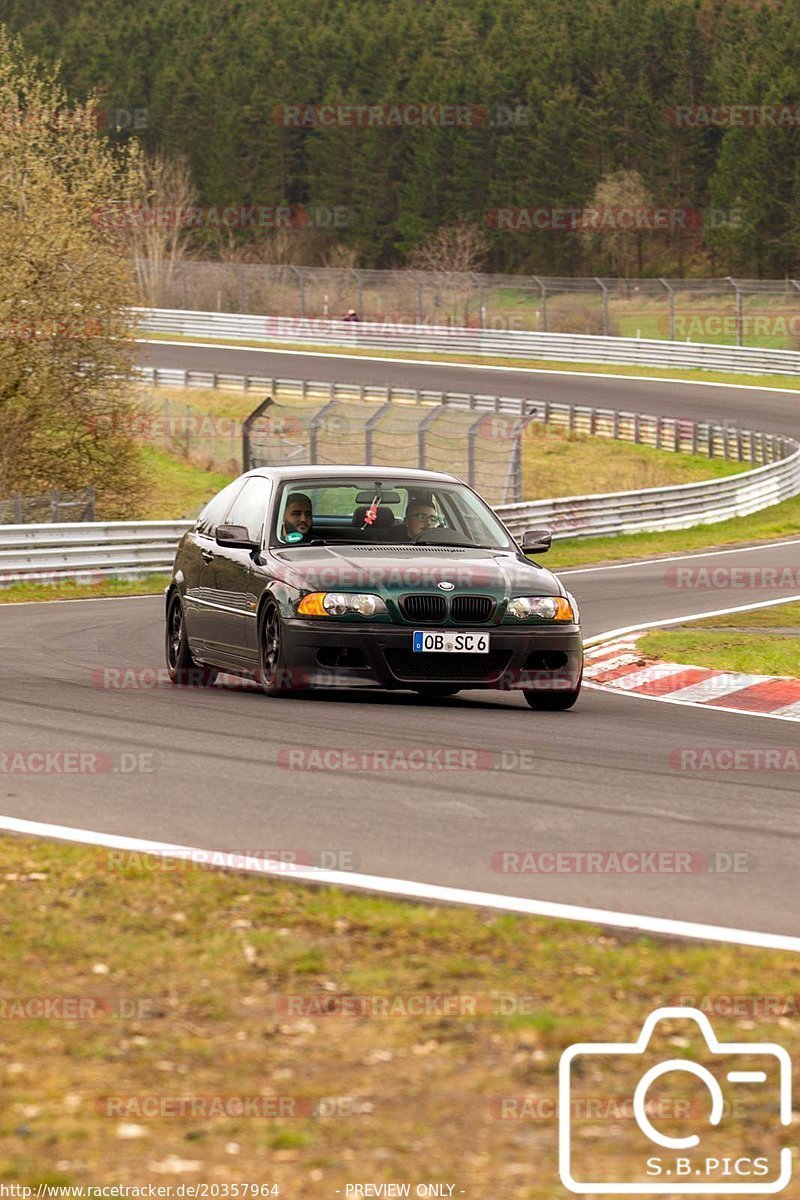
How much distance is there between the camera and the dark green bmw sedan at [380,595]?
1123cm

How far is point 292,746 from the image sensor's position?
9383mm

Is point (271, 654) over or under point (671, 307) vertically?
under

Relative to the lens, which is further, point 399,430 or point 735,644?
point 399,430

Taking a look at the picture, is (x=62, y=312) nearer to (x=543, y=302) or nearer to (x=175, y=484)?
(x=175, y=484)

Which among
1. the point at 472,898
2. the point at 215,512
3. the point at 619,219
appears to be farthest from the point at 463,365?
the point at 472,898

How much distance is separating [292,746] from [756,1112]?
17.9ft

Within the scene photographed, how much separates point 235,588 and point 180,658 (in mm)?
1257

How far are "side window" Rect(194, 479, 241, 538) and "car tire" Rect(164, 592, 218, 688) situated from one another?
1.75 ft

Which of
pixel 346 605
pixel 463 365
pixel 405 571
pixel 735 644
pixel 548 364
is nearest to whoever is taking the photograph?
pixel 346 605

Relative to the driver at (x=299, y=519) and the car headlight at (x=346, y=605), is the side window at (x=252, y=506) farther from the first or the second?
the car headlight at (x=346, y=605)

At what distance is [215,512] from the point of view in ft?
44.2

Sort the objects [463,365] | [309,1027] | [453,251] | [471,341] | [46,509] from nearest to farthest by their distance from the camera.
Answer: [309,1027] < [46,509] < [463,365] < [471,341] < [453,251]

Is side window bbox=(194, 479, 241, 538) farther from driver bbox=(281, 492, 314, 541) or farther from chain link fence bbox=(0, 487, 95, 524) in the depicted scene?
chain link fence bbox=(0, 487, 95, 524)

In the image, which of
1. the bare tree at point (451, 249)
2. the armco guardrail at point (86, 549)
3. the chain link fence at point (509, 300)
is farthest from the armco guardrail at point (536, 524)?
the bare tree at point (451, 249)
